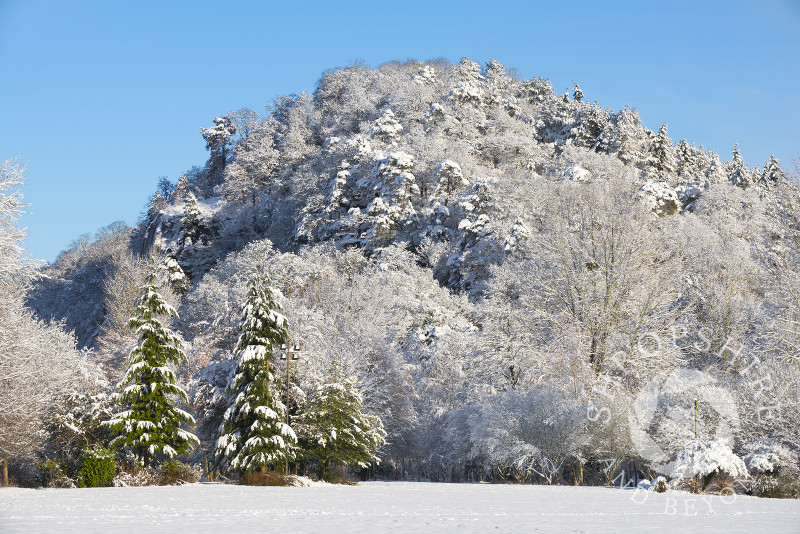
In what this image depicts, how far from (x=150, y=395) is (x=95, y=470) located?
10.2 feet

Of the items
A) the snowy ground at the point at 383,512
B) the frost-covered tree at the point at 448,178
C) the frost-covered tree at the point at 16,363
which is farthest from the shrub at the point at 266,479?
the frost-covered tree at the point at 448,178

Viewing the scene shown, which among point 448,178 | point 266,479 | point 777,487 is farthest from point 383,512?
point 448,178

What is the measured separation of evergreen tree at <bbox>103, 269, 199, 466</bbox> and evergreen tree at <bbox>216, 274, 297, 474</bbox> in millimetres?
1649

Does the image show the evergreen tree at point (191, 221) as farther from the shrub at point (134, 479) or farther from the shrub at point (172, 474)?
the shrub at point (134, 479)

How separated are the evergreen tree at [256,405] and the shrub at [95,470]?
12.9 feet

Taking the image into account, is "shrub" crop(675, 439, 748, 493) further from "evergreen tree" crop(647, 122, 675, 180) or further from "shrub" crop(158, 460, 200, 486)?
"evergreen tree" crop(647, 122, 675, 180)

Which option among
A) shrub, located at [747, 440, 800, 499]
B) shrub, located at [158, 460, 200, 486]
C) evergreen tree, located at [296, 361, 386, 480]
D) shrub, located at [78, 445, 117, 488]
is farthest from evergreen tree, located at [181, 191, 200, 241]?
shrub, located at [747, 440, 800, 499]

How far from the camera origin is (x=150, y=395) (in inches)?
962

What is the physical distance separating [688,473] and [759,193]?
53003 mm

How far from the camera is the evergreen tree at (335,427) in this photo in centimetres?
2717

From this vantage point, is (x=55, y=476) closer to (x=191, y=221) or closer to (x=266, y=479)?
(x=266, y=479)

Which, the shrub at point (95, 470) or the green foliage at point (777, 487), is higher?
A: the green foliage at point (777, 487)

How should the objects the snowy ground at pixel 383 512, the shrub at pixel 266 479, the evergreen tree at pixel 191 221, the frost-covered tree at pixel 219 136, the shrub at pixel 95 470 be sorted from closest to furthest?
the snowy ground at pixel 383 512, the shrub at pixel 95 470, the shrub at pixel 266 479, the evergreen tree at pixel 191 221, the frost-covered tree at pixel 219 136

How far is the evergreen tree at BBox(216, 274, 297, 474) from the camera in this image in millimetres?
24344
